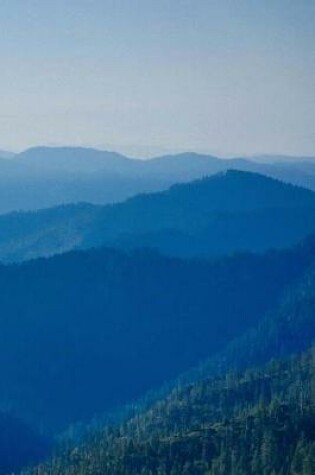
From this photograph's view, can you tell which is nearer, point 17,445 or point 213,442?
point 213,442

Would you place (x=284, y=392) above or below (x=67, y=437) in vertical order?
above

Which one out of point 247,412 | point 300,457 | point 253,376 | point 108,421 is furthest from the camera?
point 108,421

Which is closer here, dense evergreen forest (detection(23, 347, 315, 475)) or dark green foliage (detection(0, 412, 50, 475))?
dense evergreen forest (detection(23, 347, 315, 475))

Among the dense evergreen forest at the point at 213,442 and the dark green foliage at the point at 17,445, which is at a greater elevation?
the dense evergreen forest at the point at 213,442

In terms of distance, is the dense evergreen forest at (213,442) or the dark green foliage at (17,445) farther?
the dark green foliage at (17,445)

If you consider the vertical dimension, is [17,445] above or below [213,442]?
below

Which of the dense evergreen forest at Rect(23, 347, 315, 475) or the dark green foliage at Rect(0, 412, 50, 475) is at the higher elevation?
the dense evergreen forest at Rect(23, 347, 315, 475)

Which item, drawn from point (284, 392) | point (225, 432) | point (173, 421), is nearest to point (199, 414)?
point (173, 421)

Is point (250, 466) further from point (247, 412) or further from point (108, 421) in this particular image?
point (108, 421)
